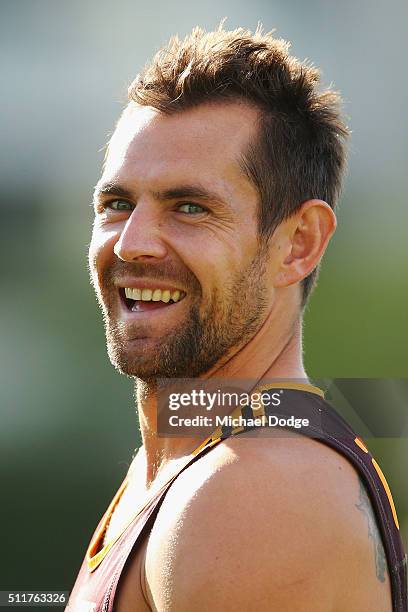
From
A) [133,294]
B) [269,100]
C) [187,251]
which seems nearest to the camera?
[187,251]

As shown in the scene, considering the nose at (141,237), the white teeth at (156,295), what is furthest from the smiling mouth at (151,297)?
the nose at (141,237)

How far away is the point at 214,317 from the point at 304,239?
398 mm

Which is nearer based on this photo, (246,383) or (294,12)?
(246,383)

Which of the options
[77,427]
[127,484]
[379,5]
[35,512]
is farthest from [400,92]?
[127,484]

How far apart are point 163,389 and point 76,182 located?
341 inches

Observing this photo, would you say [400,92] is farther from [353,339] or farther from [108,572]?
[108,572]

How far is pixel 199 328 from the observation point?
250cm

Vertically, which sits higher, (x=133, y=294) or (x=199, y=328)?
(x=133, y=294)

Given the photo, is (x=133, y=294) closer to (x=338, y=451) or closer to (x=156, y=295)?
(x=156, y=295)

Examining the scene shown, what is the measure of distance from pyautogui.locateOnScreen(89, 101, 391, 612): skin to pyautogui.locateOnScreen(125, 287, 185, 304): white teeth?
0.08ft

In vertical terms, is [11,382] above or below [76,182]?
below

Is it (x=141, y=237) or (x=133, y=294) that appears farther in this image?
(x=133, y=294)

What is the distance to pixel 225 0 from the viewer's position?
488 inches

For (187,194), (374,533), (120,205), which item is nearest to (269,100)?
(187,194)
